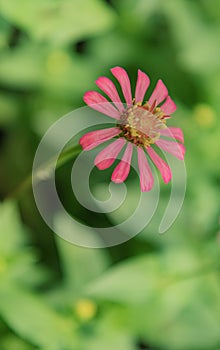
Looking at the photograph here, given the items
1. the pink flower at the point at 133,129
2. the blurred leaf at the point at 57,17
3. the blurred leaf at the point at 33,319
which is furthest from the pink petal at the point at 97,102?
the blurred leaf at the point at 57,17

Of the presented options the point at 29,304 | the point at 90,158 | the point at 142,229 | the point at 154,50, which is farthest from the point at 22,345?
the point at 154,50

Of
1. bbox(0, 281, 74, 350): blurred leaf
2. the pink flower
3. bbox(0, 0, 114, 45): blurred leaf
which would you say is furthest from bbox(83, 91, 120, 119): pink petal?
bbox(0, 0, 114, 45): blurred leaf

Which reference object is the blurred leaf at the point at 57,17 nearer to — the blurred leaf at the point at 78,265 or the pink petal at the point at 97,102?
the blurred leaf at the point at 78,265

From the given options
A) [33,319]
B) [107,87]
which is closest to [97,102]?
[107,87]

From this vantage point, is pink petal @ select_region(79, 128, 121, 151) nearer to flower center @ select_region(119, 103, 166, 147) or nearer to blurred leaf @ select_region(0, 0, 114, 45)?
flower center @ select_region(119, 103, 166, 147)

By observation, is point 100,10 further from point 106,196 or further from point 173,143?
point 173,143

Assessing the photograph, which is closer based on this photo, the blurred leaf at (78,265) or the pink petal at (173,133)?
the pink petal at (173,133)
